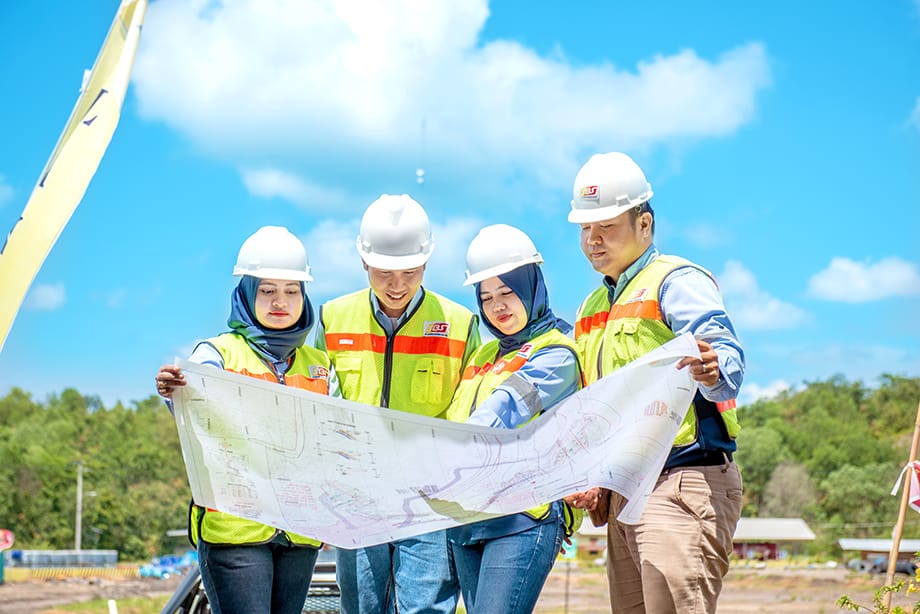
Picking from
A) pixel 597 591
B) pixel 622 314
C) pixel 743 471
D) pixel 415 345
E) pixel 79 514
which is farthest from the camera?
pixel 743 471

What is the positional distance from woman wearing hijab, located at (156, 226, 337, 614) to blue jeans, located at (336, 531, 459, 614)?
0.18m

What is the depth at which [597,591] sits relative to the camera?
51031 mm

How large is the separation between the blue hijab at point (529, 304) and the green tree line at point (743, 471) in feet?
236

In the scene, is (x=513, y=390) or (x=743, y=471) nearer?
(x=513, y=390)

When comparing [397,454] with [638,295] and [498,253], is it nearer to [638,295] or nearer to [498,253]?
[498,253]

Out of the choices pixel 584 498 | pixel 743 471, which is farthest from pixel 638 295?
pixel 743 471

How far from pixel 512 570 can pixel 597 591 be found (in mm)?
48861

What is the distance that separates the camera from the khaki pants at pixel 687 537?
3.88m

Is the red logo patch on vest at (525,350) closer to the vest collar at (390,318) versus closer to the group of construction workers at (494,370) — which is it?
the group of construction workers at (494,370)

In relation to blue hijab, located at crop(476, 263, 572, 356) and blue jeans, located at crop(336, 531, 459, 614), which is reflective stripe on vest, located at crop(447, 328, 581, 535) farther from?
blue jeans, located at crop(336, 531, 459, 614)

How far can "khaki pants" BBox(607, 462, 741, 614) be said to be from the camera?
12.7 feet

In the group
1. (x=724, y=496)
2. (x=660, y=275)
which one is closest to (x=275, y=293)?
(x=660, y=275)

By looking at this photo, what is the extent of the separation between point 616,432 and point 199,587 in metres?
3.54

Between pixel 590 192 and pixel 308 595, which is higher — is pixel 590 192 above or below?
above
